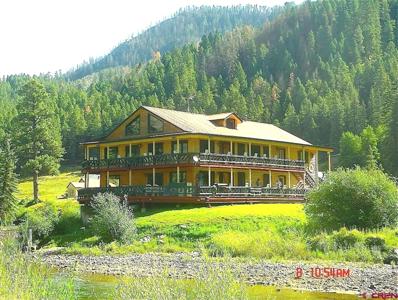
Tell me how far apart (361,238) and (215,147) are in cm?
2431

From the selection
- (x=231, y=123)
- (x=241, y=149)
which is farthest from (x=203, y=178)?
(x=231, y=123)

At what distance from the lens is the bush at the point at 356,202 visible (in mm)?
33250

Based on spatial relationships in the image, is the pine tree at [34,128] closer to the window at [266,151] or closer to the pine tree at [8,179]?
the pine tree at [8,179]

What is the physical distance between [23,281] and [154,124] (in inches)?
1683

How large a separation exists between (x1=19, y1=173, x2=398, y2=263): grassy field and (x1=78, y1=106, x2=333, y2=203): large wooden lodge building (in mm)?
1780

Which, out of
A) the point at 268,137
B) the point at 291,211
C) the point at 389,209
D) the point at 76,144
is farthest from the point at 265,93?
the point at 389,209

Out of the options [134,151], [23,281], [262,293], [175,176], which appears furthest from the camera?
[134,151]

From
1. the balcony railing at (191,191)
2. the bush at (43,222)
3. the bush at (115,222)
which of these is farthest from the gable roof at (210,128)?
the bush at (43,222)

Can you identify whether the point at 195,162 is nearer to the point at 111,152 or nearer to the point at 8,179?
the point at 111,152

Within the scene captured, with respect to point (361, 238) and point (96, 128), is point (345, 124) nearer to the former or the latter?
point (96, 128)

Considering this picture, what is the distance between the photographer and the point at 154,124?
53062 millimetres

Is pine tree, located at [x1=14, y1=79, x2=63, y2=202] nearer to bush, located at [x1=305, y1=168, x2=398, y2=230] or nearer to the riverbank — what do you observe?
the riverbank

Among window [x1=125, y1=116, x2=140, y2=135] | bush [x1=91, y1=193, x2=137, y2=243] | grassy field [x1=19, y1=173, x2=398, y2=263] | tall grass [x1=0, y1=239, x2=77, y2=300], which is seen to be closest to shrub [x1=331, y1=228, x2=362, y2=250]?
grassy field [x1=19, y1=173, x2=398, y2=263]

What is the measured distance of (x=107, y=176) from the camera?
54562 millimetres
